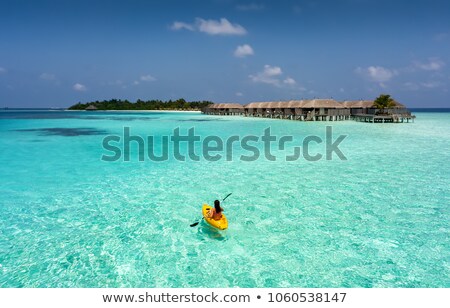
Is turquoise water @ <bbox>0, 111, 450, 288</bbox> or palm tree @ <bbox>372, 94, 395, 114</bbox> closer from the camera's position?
turquoise water @ <bbox>0, 111, 450, 288</bbox>

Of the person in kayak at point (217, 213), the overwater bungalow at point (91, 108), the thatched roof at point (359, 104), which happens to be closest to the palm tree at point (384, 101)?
the thatched roof at point (359, 104)

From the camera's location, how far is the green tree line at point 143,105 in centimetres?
11806

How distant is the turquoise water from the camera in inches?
200

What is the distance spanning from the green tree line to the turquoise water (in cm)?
10723

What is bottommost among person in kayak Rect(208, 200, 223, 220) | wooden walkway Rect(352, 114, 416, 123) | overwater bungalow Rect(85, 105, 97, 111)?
person in kayak Rect(208, 200, 223, 220)

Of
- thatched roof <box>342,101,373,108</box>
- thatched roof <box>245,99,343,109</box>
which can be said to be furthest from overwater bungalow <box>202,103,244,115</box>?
thatched roof <box>342,101,373,108</box>

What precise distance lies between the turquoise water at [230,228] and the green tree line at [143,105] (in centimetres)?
10723

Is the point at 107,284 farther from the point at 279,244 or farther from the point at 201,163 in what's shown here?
the point at 201,163

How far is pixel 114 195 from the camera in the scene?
916cm

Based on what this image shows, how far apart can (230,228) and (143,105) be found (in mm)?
135663

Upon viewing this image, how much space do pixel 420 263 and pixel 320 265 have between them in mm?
1764

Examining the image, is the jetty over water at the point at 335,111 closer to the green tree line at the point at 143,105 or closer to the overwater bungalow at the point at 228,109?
the overwater bungalow at the point at 228,109

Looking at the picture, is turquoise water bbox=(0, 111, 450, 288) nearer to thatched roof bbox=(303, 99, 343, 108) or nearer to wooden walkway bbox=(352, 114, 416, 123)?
wooden walkway bbox=(352, 114, 416, 123)

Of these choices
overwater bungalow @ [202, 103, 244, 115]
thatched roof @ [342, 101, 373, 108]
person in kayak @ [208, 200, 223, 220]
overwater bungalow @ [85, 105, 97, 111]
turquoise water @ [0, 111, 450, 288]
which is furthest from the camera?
overwater bungalow @ [85, 105, 97, 111]
